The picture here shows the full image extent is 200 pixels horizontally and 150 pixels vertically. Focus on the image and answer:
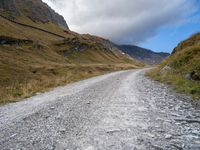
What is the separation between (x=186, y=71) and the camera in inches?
830

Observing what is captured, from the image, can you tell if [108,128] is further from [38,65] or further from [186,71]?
[38,65]

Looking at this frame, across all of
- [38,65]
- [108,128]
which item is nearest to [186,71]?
[108,128]

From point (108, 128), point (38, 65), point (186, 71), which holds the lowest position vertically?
point (108, 128)

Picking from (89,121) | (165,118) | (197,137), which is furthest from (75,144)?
(165,118)

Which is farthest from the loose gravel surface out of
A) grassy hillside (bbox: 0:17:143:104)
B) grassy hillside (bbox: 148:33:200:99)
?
grassy hillside (bbox: 0:17:143:104)

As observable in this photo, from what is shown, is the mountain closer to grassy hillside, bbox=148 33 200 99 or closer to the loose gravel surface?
the loose gravel surface

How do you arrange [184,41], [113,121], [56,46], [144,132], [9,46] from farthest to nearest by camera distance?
[56,46]
[9,46]
[184,41]
[113,121]
[144,132]

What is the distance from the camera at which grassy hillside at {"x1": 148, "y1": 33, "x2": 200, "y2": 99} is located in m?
15.7

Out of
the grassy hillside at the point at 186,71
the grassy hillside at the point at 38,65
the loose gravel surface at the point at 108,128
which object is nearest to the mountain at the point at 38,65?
the grassy hillside at the point at 38,65

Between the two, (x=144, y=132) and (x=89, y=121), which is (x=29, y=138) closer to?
(x=89, y=121)

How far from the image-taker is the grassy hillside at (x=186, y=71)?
15734 millimetres

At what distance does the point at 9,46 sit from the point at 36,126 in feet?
372

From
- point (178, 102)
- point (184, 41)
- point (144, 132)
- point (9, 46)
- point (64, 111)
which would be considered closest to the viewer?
point (144, 132)

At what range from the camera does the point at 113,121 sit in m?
8.37
